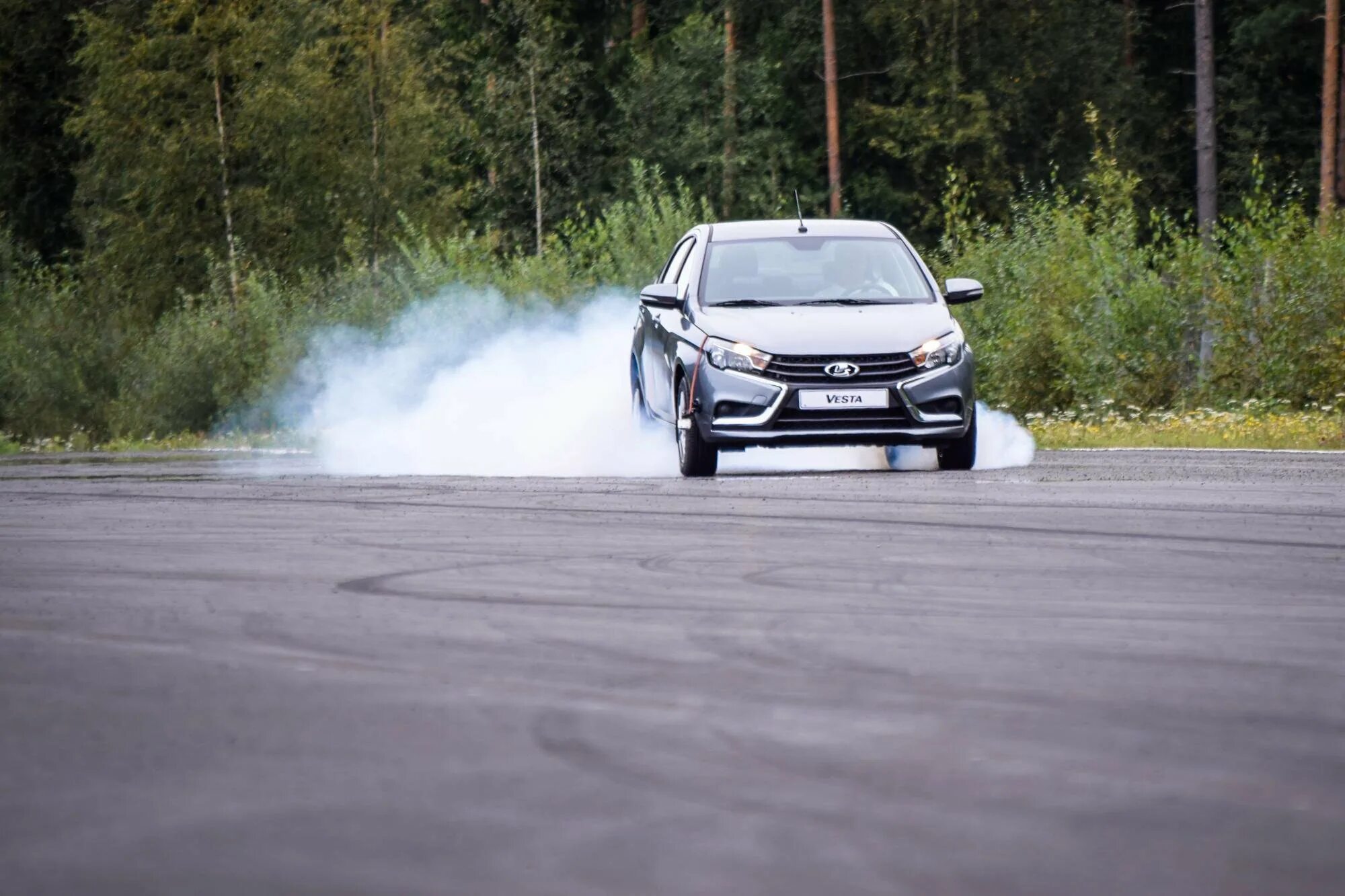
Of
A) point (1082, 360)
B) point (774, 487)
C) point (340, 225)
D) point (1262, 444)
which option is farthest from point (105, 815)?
point (340, 225)

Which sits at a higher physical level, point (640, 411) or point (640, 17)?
point (640, 17)

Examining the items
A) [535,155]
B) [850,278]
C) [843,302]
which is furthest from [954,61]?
[843,302]

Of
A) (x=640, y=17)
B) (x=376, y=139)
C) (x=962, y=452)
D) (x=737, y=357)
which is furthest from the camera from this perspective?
(x=640, y=17)

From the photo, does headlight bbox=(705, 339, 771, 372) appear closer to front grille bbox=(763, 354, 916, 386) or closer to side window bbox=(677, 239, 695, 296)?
front grille bbox=(763, 354, 916, 386)

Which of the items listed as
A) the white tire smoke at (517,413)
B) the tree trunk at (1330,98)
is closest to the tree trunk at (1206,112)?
the tree trunk at (1330,98)

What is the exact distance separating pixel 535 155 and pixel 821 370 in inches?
1923

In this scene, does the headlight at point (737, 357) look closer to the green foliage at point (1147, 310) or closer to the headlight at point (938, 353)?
the headlight at point (938, 353)

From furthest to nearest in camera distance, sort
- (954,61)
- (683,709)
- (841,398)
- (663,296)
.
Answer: (954,61), (663,296), (841,398), (683,709)

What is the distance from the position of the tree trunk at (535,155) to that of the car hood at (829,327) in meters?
46.1

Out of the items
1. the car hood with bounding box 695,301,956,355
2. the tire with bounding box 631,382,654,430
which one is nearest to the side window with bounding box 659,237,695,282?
the tire with bounding box 631,382,654,430

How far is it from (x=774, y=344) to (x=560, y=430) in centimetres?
410

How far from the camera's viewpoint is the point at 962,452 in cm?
1680

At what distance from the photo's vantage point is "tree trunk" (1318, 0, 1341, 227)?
1617 inches

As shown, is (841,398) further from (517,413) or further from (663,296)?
Answer: (517,413)
